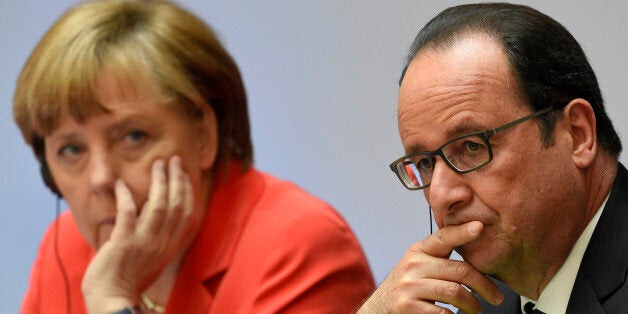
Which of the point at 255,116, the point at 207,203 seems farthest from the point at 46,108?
the point at 255,116

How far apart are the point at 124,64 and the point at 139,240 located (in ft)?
1.42

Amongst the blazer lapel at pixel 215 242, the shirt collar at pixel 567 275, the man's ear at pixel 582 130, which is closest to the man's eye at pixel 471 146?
the man's ear at pixel 582 130

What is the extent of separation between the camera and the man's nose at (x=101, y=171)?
2662 mm

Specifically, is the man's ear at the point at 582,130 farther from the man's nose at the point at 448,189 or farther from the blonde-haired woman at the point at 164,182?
the blonde-haired woman at the point at 164,182

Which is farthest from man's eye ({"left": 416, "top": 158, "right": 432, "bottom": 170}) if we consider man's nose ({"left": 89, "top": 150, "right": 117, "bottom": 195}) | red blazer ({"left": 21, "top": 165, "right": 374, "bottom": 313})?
man's nose ({"left": 89, "top": 150, "right": 117, "bottom": 195})

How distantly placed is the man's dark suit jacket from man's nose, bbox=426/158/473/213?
261mm

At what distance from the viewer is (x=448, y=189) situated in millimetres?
2049

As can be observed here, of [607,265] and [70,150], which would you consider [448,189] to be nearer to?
[607,265]

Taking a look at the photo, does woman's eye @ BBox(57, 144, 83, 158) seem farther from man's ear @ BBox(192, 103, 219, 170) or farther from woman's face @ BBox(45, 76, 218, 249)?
man's ear @ BBox(192, 103, 219, 170)

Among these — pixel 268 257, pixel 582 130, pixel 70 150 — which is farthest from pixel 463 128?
pixel 70 150

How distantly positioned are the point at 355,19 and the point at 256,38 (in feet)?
1.26

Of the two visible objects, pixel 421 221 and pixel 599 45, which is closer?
pixel 599 45

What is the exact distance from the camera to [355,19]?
3451mm

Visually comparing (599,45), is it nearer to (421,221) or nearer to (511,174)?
(421,221)
